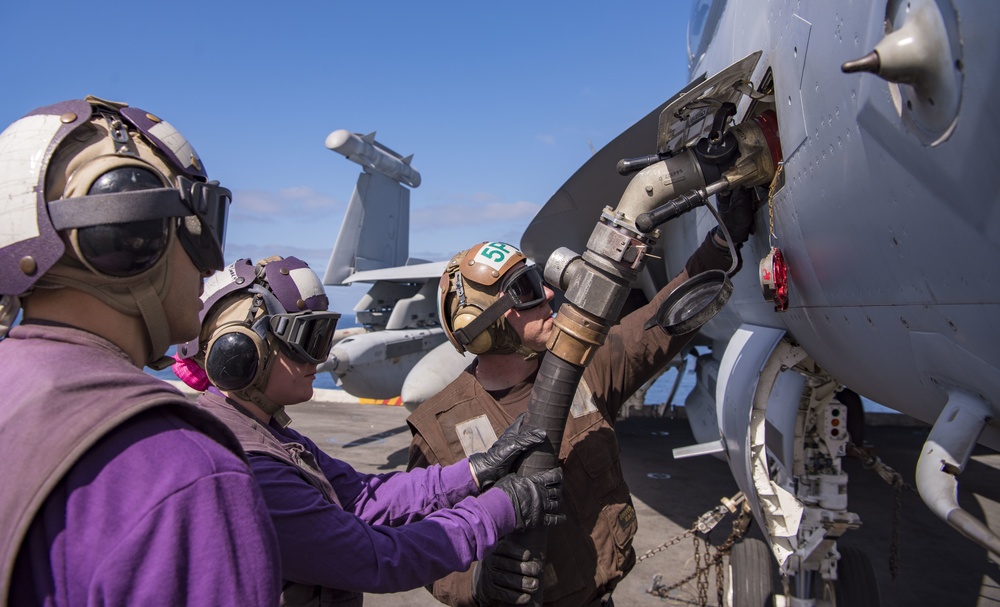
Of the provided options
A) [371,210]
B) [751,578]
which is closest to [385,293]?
[371,210]

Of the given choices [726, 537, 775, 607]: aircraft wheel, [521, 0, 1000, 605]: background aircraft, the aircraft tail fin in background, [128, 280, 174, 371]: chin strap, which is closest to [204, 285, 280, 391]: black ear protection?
[128, 280, 174, 371]: chin strap

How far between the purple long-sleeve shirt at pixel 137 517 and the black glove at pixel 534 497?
0.96m

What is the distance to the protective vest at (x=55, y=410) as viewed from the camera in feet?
2.67

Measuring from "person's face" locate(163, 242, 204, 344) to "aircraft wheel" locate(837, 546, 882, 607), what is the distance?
11.7ft

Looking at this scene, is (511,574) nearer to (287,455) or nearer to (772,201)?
(287,455)

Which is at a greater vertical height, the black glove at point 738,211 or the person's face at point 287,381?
the black glove at point 738,211

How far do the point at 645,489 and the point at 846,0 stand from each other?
22.8ft

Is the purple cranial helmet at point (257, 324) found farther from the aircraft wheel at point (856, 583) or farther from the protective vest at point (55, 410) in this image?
the aircraft wheel at point (856, 583)

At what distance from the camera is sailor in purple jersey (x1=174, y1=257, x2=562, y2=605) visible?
4.99ft

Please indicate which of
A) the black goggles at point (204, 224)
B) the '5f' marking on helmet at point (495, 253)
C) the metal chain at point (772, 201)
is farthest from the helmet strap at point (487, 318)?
the black goggles at point (204, 224)

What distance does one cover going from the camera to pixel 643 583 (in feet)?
16.4

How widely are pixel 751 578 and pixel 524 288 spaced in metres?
2.78

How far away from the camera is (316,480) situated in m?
1.73

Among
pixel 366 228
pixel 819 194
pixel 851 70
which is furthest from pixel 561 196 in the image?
pixel 366 228
